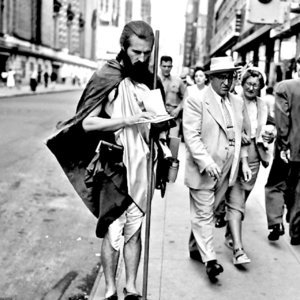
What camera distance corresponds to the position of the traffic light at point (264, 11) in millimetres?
6938

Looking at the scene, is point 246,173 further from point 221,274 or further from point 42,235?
point 42,235

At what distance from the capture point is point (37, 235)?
5703 millimetres

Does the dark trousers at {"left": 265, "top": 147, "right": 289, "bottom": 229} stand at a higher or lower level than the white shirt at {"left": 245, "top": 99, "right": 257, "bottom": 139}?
lower

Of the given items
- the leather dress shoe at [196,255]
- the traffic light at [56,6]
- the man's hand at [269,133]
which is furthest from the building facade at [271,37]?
the traffic light at [56,6]

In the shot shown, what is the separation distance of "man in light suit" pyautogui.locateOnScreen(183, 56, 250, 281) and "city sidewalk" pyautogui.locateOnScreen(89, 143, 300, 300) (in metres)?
0.22

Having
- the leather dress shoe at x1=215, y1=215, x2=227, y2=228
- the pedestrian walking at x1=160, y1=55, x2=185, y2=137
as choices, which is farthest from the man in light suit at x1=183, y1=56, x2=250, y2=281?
the pedestrian walking at x1=160, y1=55, x2=185, y2=137

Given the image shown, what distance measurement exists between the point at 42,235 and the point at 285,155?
8.75 feet

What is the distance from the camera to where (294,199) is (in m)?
5.33

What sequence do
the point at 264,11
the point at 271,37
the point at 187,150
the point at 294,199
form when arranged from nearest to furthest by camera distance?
the point at 187,150, the point at 294,199, the point at 264,11, the point at 271,37

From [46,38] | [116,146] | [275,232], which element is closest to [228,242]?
[275,232]

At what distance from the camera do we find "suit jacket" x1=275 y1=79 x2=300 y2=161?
5184mm

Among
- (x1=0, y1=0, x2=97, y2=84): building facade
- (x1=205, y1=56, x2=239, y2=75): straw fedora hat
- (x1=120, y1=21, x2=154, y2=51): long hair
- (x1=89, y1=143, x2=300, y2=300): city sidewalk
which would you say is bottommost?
(x1=89, y1=143, x2=300, y2=300): city sidewalk

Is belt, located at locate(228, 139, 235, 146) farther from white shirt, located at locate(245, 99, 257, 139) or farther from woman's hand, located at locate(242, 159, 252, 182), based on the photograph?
white shirt, located at locate(245, 99, 257, 139)

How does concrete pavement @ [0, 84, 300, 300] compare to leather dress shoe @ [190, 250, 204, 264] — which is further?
leather dress shoe @ [190, 250, 204, 264]
